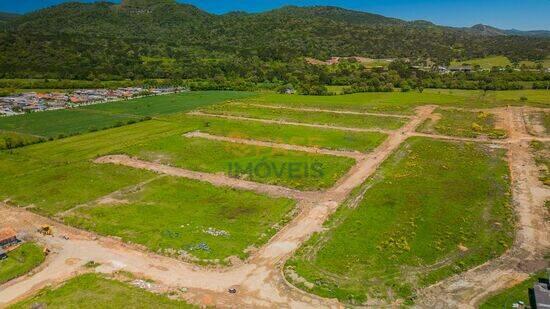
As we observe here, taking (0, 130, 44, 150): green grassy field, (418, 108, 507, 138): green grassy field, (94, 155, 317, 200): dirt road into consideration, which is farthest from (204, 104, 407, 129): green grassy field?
(0, 130, 44, 150): green grassy field

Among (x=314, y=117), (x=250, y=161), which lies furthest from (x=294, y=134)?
(x=250, y=161)

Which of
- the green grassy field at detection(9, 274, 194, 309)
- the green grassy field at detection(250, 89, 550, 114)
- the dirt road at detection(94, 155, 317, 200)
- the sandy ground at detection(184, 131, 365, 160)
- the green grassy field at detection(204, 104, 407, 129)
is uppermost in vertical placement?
the green grassy field at detection(250, 89, 550, 114)

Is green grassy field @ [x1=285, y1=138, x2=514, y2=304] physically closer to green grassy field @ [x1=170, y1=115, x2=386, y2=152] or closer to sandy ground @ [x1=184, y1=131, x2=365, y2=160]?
sandy ground @ [x1=184, y1=131, x2=365, y2=160]

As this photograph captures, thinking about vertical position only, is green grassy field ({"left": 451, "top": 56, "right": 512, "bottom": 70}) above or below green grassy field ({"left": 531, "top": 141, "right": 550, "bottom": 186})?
above

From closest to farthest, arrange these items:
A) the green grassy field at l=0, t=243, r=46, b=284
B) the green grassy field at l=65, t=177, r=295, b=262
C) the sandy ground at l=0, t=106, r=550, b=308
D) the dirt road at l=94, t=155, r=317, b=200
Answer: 1. the sandy ground at l=0, t=106, r=550, b=308
2. the green grassy field at l=0, t=243, r=46, b=284
3. the green grassy field at l=65, t=177, r=295, b=262
4. the dirt road at l=94, t=155, r=317, b=200

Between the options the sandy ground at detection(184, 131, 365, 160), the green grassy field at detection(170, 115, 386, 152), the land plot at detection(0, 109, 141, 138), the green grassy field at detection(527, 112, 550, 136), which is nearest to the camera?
the sandy ground at detection(184, 131, 365, 160)

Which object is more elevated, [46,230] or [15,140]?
[15,140]

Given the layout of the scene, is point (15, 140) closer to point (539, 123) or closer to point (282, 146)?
point (282, 146)
